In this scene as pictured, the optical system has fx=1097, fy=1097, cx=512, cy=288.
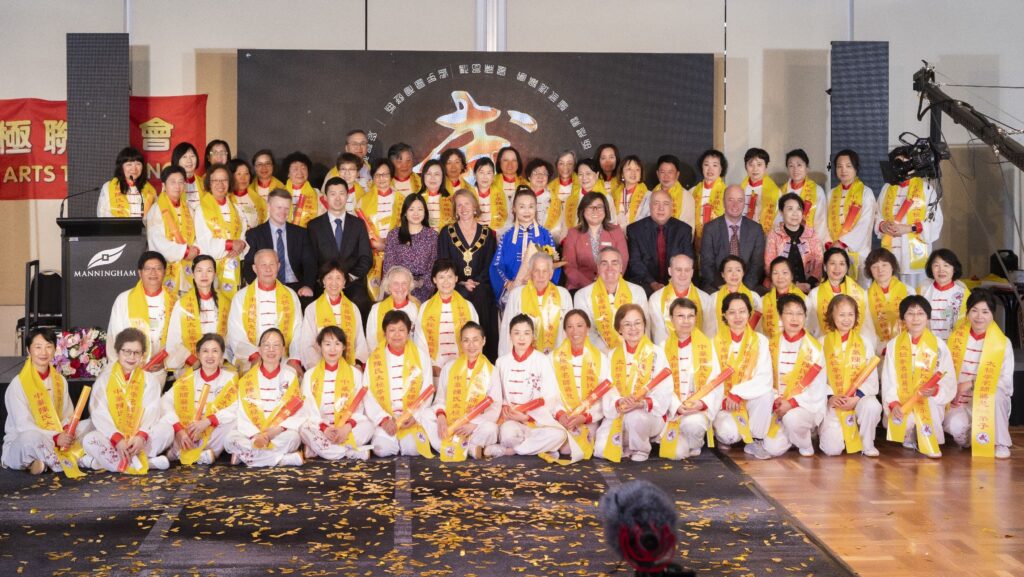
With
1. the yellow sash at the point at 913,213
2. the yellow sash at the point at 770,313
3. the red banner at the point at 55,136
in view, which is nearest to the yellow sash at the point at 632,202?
the yellow sash at the point at 770,313

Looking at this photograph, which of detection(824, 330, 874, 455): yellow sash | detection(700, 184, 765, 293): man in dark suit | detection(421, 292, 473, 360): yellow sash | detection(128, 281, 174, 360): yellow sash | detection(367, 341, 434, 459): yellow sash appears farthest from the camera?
detection(700, 184, 765, 293): man in dark suit

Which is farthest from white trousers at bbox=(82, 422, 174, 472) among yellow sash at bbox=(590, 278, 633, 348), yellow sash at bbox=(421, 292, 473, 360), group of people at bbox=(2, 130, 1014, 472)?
yellow sash at bbox=(590, 278, 633, 348)

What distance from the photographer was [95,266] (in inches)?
257

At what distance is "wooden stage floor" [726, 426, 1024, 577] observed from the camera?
12.9ft

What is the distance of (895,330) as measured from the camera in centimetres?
660

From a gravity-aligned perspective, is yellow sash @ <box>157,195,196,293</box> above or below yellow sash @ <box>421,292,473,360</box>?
above

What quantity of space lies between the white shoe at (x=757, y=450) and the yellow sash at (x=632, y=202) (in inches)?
78.7

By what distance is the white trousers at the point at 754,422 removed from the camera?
5824mm

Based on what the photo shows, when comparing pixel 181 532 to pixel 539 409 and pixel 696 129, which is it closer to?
pixel 539 409

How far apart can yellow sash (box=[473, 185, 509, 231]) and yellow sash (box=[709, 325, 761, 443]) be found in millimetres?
1805

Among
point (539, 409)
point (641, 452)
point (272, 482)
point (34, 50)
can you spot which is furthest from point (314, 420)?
point (34, 50)

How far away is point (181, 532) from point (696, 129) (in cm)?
500

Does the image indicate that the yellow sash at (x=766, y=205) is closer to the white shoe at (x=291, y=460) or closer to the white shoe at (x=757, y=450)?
the white shoe at (x=757, y=450)

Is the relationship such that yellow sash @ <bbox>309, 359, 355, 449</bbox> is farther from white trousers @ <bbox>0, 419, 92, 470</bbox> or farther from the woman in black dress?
white trousers @ <bbox>0, 419, 92, 470</bbox>
